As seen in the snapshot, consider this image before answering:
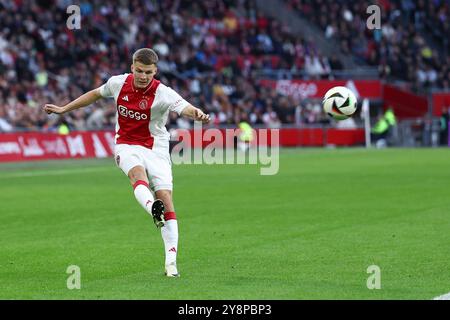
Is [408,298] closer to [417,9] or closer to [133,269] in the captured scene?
[133,269]

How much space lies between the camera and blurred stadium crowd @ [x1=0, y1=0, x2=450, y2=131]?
1608 inches

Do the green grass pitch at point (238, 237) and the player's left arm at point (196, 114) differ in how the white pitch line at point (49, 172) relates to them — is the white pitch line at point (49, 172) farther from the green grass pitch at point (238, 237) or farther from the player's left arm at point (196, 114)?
the player's left arm at point (196, 114)

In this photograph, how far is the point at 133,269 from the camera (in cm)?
1189

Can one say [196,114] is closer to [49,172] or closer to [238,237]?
[238,237]

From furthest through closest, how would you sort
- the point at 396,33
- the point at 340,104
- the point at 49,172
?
the point at 396,33 < the point at 49,172 < the point at 340,104

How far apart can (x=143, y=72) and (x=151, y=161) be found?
3.23 ft

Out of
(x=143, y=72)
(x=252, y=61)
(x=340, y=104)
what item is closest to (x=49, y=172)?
(x=340, y=104)

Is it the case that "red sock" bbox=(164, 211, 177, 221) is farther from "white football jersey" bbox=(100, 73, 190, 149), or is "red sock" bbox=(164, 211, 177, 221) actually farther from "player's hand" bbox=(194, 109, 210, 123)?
"player's hand" bbox=(194, 109, 210, 123)

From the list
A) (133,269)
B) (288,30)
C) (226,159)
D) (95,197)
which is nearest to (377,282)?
(133,269)

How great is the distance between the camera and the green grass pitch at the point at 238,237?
10.4m

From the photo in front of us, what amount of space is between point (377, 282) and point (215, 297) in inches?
67.7

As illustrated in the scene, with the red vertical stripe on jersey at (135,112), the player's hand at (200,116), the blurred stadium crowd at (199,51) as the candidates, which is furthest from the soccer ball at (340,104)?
the blurred stadium crowd at (199,51)

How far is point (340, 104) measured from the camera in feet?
48.9

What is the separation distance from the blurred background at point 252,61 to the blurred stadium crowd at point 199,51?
0.19 feet
